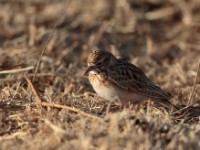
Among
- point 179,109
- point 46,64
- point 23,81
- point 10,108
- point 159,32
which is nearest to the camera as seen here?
point 10,108

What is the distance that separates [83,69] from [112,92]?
226 cm

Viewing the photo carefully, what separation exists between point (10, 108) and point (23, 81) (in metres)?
1.53

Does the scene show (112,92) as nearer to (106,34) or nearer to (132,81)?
(132,81)

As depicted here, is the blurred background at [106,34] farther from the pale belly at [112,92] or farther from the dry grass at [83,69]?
the pale belly at [112,92]

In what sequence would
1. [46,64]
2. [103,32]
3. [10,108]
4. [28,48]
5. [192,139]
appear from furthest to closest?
[103,32], [28,48], [46,64], [10,108], [192,139]

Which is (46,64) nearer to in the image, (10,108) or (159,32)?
(10,108)

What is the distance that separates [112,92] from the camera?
7.26m

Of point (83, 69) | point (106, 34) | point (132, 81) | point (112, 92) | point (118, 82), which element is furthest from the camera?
point (106, 34)

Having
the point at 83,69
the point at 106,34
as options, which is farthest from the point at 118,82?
the point at 106,34

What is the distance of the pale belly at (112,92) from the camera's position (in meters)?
7.15

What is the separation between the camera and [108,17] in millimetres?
12641

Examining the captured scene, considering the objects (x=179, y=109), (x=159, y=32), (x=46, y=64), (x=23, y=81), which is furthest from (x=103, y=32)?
(x=179, y=109)

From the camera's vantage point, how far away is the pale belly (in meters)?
7.15

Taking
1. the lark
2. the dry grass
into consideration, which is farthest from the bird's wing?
the dry grass
